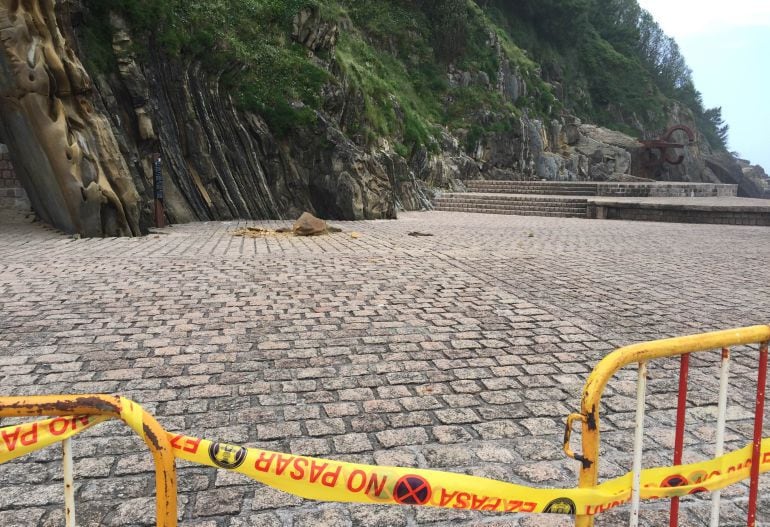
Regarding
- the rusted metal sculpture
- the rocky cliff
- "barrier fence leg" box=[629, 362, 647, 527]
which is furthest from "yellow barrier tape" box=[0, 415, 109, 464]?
the rusted metal sculpture

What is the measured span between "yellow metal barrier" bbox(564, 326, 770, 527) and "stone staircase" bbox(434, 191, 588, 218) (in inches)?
790

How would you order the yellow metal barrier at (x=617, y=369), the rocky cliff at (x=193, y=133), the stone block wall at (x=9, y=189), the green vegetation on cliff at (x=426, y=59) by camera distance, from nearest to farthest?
the yellow metal barrier at (x=617, y=369) < the rocky cliff at (x=193, y=133) < the stone block wall at (x=9, y=189) < the green vegetation on cliff at (x=426, y=59)

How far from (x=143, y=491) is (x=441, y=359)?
2.43 m

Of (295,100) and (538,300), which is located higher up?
(295,100)

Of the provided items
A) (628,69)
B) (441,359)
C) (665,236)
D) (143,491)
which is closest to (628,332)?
(441,359)

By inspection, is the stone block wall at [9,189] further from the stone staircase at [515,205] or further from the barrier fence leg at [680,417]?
the stone staircase at [515,205]

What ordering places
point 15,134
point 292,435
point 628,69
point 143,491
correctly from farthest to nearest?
point 628,69 < point 15,134 < point 292,435 < point 143,491

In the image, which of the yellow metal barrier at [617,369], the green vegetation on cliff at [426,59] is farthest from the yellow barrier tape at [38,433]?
the green vegetation on cliff at [426,59]

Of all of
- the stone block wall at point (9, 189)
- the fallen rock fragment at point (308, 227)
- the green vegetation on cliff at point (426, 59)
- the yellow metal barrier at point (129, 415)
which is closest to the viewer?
the yellow metal barrier at point (129, 415)

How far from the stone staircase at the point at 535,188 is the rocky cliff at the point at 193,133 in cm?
104

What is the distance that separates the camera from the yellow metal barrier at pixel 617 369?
1.78 meters

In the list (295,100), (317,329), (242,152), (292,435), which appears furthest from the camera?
(295,100)

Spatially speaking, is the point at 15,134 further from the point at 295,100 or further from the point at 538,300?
the point at 538,300

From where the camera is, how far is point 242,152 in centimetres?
1551
